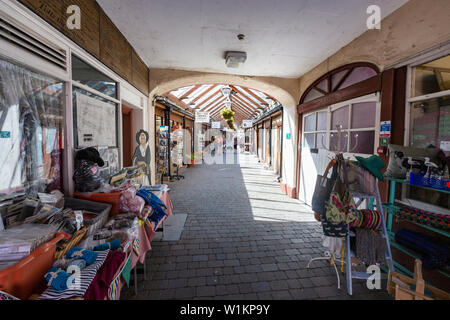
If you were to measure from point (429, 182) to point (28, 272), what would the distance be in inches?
128

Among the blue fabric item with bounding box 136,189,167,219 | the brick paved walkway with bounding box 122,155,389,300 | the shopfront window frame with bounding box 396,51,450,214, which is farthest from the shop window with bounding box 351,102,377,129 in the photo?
the blue fabric item with bounding box 136,189,167,219

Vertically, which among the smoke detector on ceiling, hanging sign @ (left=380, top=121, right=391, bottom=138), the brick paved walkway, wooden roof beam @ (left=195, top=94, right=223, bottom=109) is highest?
wooden roof beam @ (left=195, top=94, right=223, bottom=109)

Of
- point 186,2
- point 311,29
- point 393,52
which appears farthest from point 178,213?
point 393,52

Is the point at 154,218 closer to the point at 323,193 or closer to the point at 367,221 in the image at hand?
the point at 323,193

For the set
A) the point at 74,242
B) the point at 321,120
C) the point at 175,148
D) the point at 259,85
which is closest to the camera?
the point at 74,242

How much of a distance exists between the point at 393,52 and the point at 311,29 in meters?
1.20

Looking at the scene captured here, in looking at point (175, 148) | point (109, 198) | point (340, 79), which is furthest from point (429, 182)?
point (175, 148)

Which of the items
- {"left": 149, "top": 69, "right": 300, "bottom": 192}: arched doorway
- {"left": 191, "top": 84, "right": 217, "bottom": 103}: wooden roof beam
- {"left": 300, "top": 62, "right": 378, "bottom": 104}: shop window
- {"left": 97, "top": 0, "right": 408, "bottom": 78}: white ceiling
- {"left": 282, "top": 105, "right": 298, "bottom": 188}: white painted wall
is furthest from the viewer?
{"left": 191, "top": 84, "right": 217, "bottom": 103}: wooden roof beam

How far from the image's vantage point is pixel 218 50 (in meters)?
4.04

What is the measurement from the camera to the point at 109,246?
5.02ft

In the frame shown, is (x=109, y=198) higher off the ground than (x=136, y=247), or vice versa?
(x=109, y=198)

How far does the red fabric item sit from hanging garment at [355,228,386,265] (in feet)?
7.55

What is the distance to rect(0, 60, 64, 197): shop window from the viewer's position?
5.16 feet

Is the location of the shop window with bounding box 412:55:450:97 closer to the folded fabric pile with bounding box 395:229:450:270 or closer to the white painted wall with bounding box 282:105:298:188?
the folded fabric pile with bounding box 395:229:450:270
